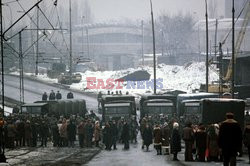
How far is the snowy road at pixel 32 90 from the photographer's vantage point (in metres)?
67.2

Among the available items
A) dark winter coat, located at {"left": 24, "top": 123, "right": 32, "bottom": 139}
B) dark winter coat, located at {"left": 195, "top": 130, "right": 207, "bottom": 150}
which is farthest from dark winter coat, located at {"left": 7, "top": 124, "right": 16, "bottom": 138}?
dark winter coat, located at {"left": 195, "top": 130, "right": 207, "bottom": 150}

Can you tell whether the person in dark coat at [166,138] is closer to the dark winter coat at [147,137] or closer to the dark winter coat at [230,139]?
the dark winter coat at [147,137]

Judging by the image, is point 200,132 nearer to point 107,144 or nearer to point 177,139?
point 177,139

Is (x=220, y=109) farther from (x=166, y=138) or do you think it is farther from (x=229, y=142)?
(x=229, y=142)

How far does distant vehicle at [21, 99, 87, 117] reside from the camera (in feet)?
129

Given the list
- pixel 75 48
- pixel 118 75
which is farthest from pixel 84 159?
pixel 75 48

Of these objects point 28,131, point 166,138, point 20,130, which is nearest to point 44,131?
point 28,131

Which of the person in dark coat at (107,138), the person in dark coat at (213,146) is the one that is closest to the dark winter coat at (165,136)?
the person in dark coat at (107,138)

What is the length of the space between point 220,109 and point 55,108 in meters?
18.2

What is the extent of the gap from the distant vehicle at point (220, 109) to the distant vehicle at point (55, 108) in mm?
16029

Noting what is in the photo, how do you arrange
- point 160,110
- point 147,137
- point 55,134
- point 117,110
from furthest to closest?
1. point 160,110
2. point 117,110
3. point 55,134
4. point 147,137

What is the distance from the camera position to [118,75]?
315 feet

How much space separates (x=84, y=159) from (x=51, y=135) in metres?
11.5

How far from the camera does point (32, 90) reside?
7481cm
